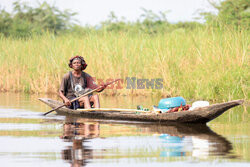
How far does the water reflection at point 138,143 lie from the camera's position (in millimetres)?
6668

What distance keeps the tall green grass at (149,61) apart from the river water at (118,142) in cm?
203

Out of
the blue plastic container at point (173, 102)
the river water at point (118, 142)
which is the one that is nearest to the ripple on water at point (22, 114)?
the river water at point (118, 142)

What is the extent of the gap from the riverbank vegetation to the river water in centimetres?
204

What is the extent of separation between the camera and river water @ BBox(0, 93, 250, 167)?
252 inches

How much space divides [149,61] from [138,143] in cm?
894

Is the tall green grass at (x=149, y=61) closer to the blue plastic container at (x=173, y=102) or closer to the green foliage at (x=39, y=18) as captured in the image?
the blue plastic container at (x=173, y=102)

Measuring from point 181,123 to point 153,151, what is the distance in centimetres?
298

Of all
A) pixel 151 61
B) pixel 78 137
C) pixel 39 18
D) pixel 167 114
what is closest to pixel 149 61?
pixel 151 61

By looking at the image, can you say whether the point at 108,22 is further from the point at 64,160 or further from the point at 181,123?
the point at 64,160

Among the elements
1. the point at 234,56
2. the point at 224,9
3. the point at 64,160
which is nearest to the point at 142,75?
the point at 234,56

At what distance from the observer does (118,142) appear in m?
7.84

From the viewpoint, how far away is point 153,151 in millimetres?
7051

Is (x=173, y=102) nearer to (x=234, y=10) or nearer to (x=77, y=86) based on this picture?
(x=77, y=86)

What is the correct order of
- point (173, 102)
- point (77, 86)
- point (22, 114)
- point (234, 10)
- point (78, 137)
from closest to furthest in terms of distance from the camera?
1. point (78, 137)
2. point (173, 102)
3. point (77, 86)
4. point (22, 114)
5. point (234, 10)
